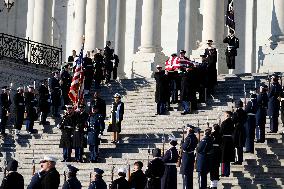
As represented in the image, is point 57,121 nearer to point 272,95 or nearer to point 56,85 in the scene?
point 56,85

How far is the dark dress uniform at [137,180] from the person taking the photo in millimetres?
24250

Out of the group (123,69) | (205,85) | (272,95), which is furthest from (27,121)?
(123,69)

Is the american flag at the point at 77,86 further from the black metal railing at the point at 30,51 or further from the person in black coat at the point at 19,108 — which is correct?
the black metal railing at the point at 30,51

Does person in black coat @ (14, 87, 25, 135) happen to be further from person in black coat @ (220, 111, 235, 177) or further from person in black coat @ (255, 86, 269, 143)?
person in black coat @ (220, 111, 235, 177)

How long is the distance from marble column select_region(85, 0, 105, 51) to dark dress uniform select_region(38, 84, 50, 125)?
10.2m

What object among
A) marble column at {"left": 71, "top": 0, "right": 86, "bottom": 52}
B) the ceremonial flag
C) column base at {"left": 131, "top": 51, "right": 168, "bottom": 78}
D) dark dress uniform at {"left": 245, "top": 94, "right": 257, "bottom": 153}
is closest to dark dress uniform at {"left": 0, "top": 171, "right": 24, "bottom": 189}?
dark dress uniform at {"left": 245, "top": 94, "right": 257, "bottom": 153}

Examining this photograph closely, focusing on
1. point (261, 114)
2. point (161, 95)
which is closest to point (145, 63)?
point (161, 95)

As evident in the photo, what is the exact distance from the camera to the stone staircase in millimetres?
27062

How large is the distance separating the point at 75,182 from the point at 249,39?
2926 centimetres

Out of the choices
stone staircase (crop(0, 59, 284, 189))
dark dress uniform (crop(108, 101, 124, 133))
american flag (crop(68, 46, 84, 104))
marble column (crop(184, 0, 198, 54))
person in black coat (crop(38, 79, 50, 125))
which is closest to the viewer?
stone staircase (crop(0, 59, 284, 189))

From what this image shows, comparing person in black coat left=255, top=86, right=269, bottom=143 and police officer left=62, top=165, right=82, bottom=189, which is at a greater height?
person in black coat left=255, top=86, right=269, bottom=143

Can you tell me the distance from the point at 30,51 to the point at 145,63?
5.60 m

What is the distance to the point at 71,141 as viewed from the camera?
3031 centimetres

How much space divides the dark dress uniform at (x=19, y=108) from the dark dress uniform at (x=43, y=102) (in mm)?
664
